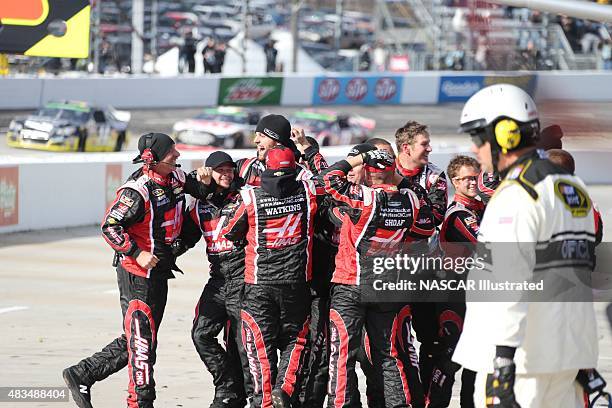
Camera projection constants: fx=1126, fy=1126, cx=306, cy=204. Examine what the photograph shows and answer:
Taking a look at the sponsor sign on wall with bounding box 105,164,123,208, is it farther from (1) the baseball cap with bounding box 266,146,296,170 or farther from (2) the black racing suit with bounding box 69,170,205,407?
(1) the baseball cap with bounding box 266,146,296,170

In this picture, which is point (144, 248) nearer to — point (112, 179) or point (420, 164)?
point (420, 164)

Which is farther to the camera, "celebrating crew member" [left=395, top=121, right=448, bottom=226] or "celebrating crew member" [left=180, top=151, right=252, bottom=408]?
"celebrating crew member" [left=395, top=121, right=448, bottom=226]

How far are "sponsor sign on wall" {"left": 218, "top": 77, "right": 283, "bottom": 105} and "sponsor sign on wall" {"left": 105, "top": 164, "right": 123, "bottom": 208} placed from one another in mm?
20482

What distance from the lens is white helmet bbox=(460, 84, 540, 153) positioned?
4.70m

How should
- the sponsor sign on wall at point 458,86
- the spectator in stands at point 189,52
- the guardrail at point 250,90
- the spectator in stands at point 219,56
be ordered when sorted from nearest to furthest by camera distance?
the guardrail at point 250,90 < the spectator in stands at point 189,52 < the spectator in stands at point 219,56 < the sponsor sign on wall at point 458,86

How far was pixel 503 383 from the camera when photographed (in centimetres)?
436

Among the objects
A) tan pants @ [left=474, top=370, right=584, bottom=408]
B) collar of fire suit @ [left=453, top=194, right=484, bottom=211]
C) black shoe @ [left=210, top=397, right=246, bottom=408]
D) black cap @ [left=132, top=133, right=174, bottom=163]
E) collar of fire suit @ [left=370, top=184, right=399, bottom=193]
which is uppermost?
black cap @ [left=132, top=133, right=174, bottom=163]

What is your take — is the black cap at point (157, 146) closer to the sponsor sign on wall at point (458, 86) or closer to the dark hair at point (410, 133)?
the dark hair at point (410, 133)

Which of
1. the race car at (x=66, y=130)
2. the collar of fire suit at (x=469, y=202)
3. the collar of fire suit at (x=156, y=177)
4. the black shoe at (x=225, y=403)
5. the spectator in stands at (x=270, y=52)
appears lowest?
the black shoe at (x=225, y=403)

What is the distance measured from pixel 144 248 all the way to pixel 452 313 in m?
2.09

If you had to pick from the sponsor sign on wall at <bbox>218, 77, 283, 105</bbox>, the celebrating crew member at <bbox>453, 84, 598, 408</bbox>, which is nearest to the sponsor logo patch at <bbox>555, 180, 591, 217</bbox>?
the celebrating crew member at <bbox>453, 84, 598, 408</bbox>

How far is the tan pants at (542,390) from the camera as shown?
4590 millimetres

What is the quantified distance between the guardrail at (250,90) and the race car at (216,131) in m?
5.75

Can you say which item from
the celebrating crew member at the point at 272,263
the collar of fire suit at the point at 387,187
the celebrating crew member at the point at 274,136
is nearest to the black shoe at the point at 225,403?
the celebrating crew member at the point at 272,263
